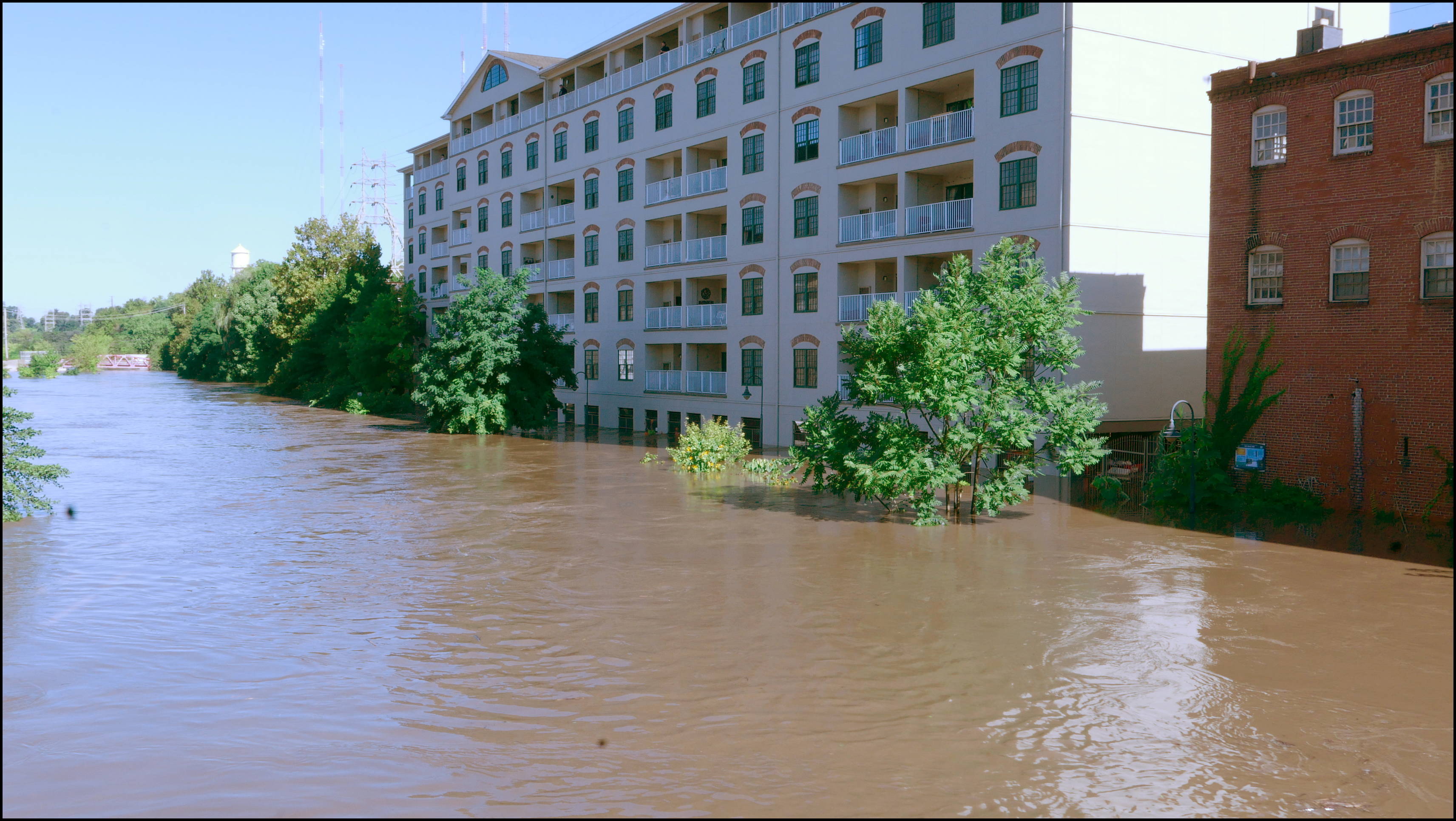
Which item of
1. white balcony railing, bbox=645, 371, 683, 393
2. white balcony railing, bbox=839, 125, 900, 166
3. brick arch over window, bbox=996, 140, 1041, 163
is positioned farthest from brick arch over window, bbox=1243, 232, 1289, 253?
white balcony railing, bbox=645, 371, 683, 393

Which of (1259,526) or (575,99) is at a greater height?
(575,99)

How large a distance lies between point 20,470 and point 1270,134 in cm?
2903

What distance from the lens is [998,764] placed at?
10.3 meters

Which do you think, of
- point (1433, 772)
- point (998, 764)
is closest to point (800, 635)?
point (998, 764)

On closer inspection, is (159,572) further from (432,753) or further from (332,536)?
(432,753)

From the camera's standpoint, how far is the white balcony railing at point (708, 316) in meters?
43.5

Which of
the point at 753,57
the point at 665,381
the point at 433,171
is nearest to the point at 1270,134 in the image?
the point at 753,57

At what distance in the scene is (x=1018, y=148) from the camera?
30484 mm

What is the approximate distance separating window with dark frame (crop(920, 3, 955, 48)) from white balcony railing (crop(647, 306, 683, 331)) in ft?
54.8

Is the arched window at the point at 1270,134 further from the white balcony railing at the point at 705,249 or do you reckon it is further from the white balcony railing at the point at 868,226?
the white balcony railing at the point at 705,249

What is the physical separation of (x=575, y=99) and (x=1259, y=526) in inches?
1561

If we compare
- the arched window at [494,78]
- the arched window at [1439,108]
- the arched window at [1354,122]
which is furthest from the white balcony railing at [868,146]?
the arched window at [494,78]

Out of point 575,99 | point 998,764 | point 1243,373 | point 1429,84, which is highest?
point 575,99

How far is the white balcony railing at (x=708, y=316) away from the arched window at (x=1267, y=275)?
70.3 ft
